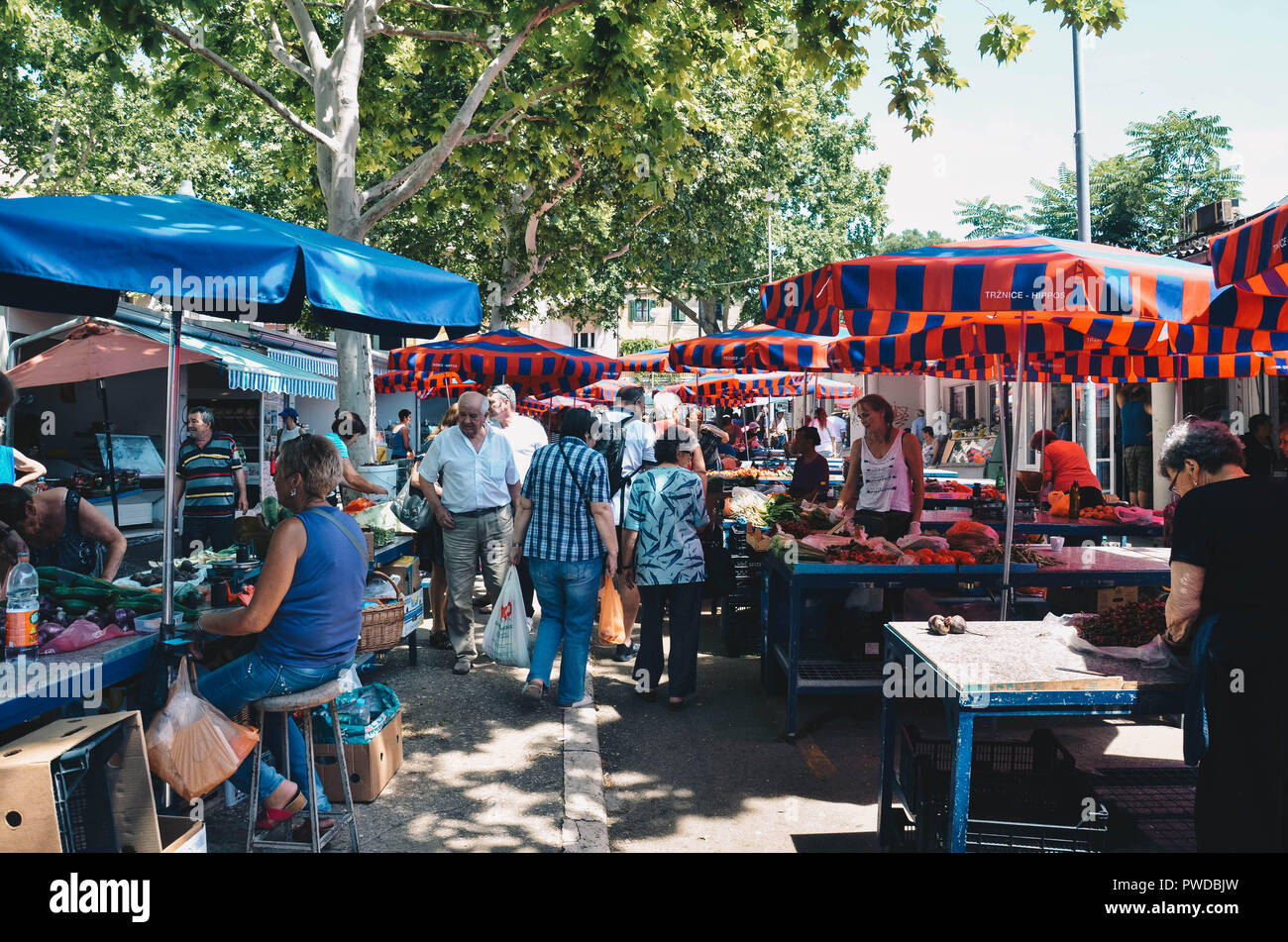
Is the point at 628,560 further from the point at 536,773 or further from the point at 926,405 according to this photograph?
the point at 926,405

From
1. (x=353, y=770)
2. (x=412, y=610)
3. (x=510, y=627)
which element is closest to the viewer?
(x=353, y=770)

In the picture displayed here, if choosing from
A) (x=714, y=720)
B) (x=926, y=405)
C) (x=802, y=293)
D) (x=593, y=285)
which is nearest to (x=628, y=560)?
(x=714, y=720)

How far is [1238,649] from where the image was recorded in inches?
131

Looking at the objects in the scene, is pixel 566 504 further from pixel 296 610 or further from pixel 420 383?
→ pixel 420 383

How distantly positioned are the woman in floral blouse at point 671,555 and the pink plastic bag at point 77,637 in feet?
10.9

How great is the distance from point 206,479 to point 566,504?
436cm

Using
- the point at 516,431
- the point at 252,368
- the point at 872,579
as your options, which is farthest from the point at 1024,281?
the point at 252,368

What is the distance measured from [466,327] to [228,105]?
32.4ft

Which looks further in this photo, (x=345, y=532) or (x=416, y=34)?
(x=416, y=34)

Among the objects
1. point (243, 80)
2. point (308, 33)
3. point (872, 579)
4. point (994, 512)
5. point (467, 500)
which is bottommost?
point (872, 579)

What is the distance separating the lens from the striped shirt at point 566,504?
237 inches

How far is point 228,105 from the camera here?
12.5 metres

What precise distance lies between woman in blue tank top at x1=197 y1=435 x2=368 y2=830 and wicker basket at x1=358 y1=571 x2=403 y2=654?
1055 mm

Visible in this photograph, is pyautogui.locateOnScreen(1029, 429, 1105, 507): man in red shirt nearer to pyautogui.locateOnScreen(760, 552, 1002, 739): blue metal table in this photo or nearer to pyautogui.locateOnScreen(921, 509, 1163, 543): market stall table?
pyautogui.locateOnScreen(921, 509, 1163, 543): market stall table
